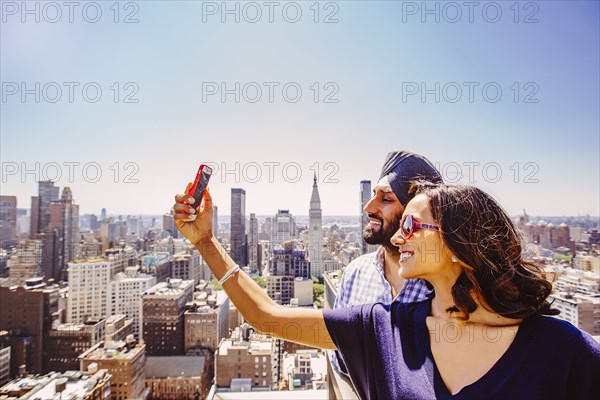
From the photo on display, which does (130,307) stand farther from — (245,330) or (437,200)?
(437,200)

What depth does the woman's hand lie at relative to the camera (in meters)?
0.72

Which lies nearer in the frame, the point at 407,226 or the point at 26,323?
the point at 407,226

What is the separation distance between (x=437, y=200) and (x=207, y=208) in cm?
51

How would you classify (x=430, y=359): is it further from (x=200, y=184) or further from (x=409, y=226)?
(x=200, y=184)

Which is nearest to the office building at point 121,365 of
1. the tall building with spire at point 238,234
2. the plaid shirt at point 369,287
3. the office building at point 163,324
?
the office building at point 163,324

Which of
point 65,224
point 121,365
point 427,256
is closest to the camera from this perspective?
point 427,256

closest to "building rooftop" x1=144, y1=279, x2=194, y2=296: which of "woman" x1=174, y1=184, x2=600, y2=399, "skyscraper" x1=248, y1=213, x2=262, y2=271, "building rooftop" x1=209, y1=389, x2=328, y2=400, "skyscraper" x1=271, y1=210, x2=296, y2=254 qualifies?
"skyscraper" x1=248, y1=213, x2=262, y2=271

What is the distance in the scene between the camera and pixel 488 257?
539mm

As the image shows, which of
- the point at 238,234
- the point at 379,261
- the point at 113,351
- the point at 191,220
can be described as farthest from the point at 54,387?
the point at 238,234

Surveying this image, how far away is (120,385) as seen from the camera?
620 centimetres

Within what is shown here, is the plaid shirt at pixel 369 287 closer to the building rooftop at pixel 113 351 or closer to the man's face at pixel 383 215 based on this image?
the man's face at pixel 383 215

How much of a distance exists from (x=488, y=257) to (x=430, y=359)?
7.6 inches

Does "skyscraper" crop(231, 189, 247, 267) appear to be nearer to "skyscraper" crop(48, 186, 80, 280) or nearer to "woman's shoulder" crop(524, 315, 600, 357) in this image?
"skyscraper" crop(48, 186, 80, 280)

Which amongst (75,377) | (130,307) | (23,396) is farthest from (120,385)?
(130,307)
